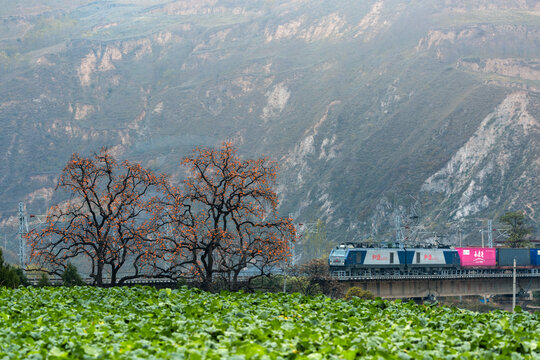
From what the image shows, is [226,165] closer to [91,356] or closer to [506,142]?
[91,356]

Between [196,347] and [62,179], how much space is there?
38.7 m

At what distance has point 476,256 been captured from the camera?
95.2 m

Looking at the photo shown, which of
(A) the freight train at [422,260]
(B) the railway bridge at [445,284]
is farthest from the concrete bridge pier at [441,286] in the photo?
(A) the freight train at [422,260]

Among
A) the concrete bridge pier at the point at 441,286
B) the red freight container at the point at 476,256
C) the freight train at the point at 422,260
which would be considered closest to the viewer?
the concrete bridge pier at the point at 441,286

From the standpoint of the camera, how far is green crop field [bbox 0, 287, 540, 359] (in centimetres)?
1202

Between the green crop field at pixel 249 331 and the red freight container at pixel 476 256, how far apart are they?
7643cm

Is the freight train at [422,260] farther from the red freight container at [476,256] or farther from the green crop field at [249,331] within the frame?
the green crop field at [249,331]

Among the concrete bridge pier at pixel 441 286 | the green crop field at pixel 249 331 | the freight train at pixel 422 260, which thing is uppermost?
the green crop field at pixel 249 331

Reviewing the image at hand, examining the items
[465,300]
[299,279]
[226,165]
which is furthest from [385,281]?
[226,165]

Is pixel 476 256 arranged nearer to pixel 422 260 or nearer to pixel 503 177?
pixel 422 260

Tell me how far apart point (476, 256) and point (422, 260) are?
9617mm

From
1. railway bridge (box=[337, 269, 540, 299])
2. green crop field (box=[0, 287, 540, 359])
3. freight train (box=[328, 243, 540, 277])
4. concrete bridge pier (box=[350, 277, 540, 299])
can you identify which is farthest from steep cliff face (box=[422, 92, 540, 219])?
green crop field (box=[0, 287, 540, 359])

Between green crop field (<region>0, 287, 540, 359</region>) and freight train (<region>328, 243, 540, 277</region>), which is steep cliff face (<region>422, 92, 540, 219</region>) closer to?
freight train (<region>328, 243, 540, 277</region>)

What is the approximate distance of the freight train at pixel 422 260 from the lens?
84375mm
